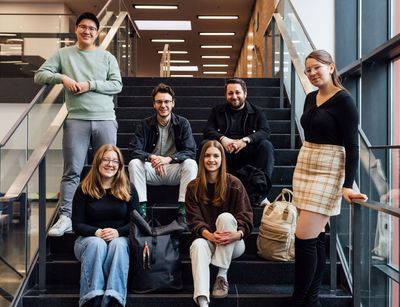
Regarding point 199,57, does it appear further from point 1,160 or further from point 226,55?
point 1,160

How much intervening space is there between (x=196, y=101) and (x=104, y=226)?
9.89 ft

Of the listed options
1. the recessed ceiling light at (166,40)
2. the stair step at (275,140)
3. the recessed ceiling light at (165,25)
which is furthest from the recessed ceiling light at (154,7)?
the stair step at (275,140)

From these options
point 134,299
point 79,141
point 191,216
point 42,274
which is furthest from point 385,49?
point 42,274

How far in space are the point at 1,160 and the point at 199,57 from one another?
1768 cm

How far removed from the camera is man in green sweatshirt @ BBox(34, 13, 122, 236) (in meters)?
3.63

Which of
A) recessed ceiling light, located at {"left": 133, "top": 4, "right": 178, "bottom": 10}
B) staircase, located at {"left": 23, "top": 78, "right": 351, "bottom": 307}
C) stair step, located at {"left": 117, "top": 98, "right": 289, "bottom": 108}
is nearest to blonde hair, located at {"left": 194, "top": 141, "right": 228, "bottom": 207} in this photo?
staircase, located at {"left": 23, "top": 78, "right": 351, "bottom": 307}

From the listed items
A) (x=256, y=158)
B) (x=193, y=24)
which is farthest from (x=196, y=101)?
(x=193, y=24)

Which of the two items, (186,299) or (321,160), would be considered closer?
(321,160)

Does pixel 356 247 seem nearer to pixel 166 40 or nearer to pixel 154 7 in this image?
pixel 154 7

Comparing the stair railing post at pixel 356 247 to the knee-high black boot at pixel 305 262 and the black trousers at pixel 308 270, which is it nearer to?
the black trousers at pixel 308 270

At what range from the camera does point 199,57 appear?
2041 centimetres

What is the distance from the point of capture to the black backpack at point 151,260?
10.0 ft

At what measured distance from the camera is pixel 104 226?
10.5ft

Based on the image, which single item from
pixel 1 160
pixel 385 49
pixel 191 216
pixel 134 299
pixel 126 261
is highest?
pixel 385 49
